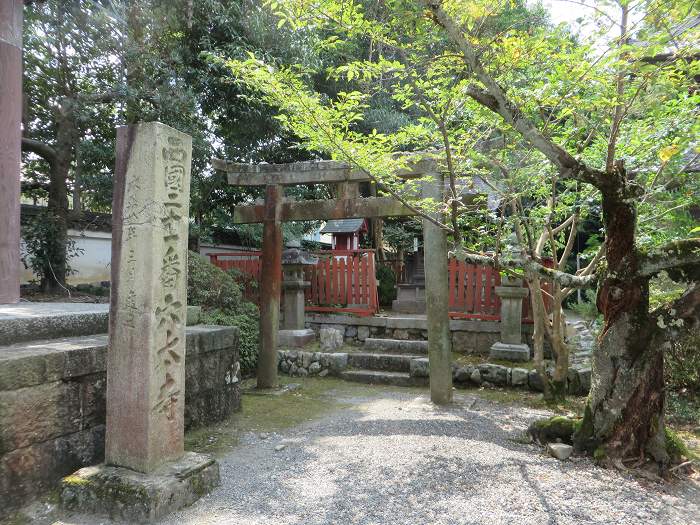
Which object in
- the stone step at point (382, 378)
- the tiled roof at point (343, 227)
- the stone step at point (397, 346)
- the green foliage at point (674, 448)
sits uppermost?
the tiled roof at point (343, 227)

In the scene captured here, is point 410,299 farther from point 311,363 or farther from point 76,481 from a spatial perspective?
point 76,481

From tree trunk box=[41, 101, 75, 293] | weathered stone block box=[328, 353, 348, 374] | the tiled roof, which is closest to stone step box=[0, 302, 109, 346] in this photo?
weathered stone block box=[328, 353, 348, 374]

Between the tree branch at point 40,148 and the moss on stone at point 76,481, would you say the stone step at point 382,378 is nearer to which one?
the moss on stone at point 76,481

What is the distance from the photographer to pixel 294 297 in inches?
369

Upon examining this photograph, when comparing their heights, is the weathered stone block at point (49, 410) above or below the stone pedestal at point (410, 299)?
below

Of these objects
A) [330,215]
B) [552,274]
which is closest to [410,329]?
[330,215]

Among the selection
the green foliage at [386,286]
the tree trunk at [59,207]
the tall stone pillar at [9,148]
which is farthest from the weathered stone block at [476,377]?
the tree trunk at [59,207]

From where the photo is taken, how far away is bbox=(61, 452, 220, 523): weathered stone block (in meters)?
3.12

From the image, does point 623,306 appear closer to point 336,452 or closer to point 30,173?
point 336,452

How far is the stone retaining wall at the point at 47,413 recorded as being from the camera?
10.5 ft

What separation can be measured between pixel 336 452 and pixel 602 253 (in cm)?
373

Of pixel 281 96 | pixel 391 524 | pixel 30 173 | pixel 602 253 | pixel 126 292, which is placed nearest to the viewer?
pixel 391 524

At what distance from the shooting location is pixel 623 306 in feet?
13.3

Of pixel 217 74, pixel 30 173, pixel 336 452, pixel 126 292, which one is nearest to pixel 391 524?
pixel 336 452
